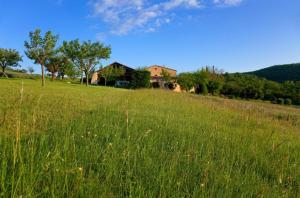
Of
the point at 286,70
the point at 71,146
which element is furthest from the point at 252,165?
the point at 286,70

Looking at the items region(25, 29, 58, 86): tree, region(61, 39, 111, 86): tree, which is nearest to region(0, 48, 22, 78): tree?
region(61, 39, 111, 86): tree

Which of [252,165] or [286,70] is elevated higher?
[286,70]

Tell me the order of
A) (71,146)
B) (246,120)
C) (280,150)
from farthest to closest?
(246,120) < (280,150) < (71,146)

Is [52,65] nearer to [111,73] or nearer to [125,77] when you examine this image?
[111,73]

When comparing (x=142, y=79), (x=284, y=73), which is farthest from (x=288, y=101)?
(x=284, y=73)

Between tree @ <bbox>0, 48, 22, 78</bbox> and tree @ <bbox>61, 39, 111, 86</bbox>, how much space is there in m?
15.7

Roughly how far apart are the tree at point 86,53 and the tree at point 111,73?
34.5ft

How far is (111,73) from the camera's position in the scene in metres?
61.2

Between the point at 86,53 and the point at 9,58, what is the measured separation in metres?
20.1

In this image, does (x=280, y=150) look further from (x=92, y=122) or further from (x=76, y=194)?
(x=76, y=194)

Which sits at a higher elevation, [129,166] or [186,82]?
[186,82]

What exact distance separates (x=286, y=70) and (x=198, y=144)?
308 feet

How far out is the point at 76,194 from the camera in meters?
1.95

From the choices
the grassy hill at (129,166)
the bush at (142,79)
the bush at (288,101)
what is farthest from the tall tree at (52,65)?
the grassy hill at (129,166)
